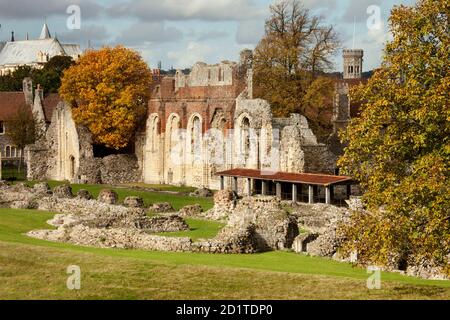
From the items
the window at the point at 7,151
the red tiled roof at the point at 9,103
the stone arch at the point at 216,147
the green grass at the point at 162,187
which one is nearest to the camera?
the green grass at the point at 162,187

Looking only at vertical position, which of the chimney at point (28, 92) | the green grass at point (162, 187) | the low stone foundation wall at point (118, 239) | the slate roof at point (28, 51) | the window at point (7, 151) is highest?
the slate roof at point (28, 51)

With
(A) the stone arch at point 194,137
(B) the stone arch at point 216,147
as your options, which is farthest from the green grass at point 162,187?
(A) the stone arch at point 194,137

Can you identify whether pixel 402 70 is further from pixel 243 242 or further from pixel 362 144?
pixel 243 242

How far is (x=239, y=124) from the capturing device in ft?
199

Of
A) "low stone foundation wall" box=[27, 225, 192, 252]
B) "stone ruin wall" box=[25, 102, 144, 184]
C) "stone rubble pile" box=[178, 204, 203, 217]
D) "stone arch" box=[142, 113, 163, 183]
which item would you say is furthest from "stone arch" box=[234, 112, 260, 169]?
"low stone foundation wall" box=[27, 225, 192, 252]

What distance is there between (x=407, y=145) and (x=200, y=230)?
56.0 feet

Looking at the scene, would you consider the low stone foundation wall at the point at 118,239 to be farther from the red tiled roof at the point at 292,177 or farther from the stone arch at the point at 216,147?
the stone arch at the point at 216,147

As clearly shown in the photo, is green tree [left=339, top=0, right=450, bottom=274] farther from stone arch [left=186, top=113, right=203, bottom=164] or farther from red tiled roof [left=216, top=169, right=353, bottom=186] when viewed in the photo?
stone arch [left=186, top=113, right=203, bottom=164]

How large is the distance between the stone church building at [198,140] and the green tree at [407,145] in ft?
97.5

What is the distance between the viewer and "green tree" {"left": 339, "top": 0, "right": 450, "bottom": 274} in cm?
2153

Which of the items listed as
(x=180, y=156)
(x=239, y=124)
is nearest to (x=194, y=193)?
(x=239, y=124)

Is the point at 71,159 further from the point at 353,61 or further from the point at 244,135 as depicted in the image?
the point at 353,61

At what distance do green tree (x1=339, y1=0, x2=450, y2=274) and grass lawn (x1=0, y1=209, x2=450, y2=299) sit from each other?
107 cm

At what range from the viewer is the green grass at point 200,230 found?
118 feet
